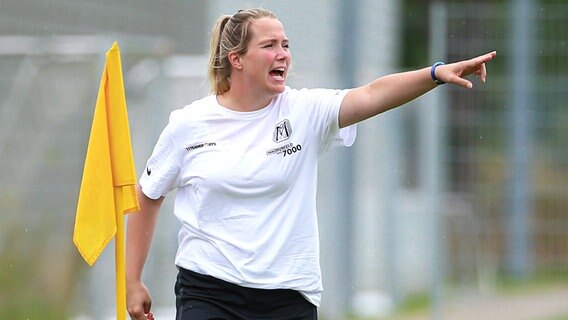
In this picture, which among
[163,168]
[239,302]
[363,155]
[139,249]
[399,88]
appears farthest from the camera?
[363,155]

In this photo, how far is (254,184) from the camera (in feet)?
15.8

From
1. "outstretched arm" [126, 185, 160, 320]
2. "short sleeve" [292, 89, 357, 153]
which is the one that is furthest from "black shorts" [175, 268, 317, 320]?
"short sleeve" [292, 89, 357, 153]

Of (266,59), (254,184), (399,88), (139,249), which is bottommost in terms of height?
(139,249)

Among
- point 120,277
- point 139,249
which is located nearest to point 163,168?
point 139,249

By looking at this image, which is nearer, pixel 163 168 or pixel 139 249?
pixel 163 168

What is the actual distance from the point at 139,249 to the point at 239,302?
50 cm

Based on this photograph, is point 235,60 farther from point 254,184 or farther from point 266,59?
point 254,184

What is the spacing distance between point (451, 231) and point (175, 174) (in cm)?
488

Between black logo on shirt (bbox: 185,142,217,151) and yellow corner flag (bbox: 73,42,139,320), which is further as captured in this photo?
yellow corner flag (bbox: 73,42,139,320)

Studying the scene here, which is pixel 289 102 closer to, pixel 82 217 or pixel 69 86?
pixel 82 217

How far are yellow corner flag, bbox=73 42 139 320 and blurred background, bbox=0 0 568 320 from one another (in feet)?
8.28

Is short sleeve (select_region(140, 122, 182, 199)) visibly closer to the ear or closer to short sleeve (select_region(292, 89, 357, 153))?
the ear

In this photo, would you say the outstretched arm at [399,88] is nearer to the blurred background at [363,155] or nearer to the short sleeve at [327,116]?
the short sleeve at [327,116]

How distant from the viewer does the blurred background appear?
7691 mm
